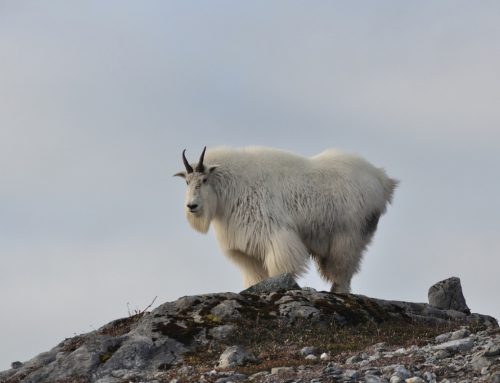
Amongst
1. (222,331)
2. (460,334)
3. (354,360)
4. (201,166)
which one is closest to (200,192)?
(201,166)

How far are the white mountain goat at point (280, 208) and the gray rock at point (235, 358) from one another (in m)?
6.79

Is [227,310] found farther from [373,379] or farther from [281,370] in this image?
[373,379]

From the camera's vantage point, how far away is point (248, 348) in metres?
12.6

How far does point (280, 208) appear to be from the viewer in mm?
18891

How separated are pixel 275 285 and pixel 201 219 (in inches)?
162

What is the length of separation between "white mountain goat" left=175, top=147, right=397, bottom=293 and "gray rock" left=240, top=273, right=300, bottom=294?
2776 millimetres

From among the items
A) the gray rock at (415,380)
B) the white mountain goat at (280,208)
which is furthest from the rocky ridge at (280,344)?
the white mountain goat at (280,208)

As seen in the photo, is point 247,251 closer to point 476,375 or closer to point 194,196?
point 194,196

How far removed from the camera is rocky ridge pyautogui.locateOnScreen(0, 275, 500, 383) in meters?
10.3

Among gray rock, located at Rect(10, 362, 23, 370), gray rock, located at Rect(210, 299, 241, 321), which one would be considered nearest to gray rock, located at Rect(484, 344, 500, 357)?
gray rock, located at Rect(210, 299, 241, 321)

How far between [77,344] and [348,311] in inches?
162

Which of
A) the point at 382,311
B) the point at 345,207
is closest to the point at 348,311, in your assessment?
the point at 382,311

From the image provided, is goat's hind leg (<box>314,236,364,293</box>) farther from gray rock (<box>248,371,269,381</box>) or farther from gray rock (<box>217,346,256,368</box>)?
gray rock (<box>248,371,269,381</box>)

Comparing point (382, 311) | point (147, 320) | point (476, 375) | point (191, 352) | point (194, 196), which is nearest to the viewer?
point (476, 375)
